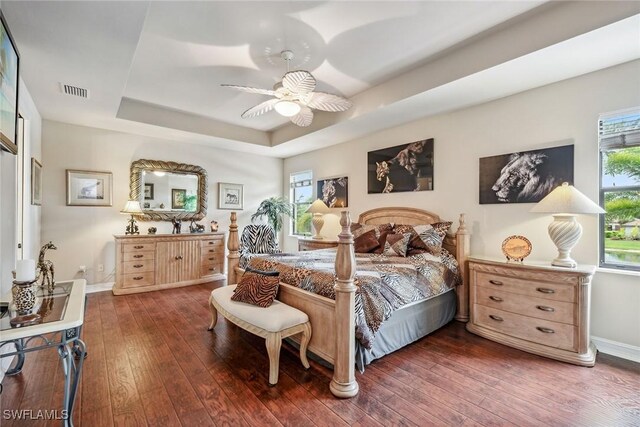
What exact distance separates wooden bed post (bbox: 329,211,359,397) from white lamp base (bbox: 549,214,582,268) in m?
2.01

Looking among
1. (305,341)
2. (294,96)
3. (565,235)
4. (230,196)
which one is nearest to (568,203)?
(565,235)

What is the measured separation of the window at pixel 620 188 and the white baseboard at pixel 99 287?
641 cm

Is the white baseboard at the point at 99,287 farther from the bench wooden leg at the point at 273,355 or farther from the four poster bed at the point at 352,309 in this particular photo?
the bench wooden leg at the point at 273,355

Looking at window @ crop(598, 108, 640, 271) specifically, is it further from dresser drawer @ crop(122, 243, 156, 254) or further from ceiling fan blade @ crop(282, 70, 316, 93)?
dresser drawer @ crop(122, 243, 156, 254)

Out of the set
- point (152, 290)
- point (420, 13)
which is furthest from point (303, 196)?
point (420, 13)

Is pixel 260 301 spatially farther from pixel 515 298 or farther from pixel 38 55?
pixel 38 55

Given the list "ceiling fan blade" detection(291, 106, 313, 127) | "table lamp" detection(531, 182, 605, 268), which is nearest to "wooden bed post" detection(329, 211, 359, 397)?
"ceiling fan blade" detection(291, 106, 313, 127)

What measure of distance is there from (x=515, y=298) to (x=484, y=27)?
8.14 ft

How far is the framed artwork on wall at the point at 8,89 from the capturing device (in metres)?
1.84

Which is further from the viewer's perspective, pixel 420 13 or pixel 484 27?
pixel 484 27

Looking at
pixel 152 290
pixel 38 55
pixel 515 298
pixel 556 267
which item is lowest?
pixel 152 290

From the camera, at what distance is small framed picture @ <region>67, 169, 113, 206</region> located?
436cm

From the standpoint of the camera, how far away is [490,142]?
3412 millimetres

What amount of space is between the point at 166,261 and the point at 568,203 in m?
5.33
